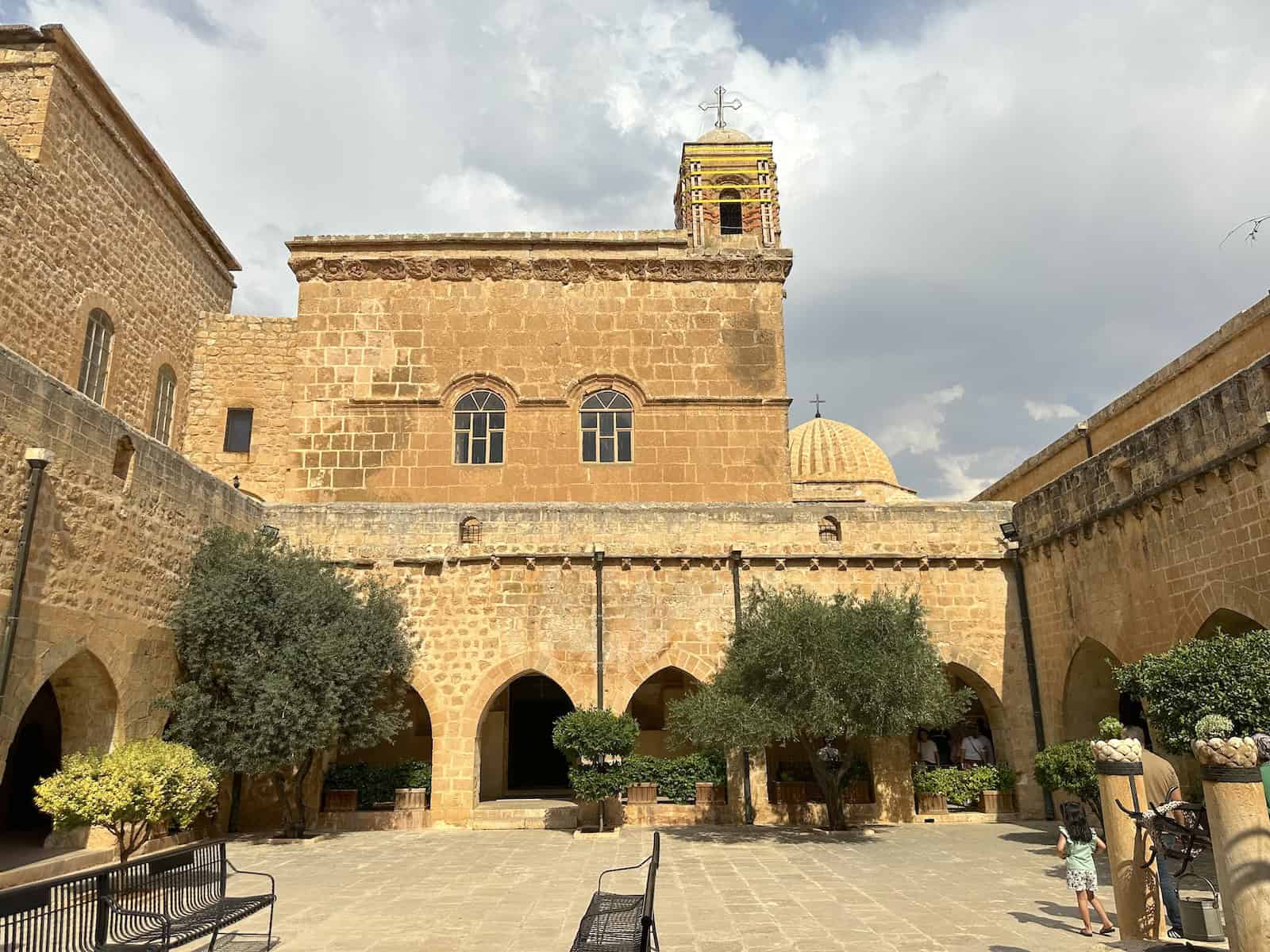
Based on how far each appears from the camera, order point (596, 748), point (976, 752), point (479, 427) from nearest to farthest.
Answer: point (596, 748) → point (976, 752) → point (479, 427)

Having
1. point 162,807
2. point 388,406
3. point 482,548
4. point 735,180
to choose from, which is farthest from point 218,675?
point 735,180

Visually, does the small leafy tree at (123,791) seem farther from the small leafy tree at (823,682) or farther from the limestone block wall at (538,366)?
the limestone block wall at (538,366)

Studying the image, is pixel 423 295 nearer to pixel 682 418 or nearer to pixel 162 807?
pixel 682 418

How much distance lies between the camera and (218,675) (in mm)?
10977

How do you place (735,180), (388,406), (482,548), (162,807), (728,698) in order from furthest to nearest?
(735,180)
(388,406)
(482,548)
(728,698)
(162,807)

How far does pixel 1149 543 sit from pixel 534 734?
10.9 metres

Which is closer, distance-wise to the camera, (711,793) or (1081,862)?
(1081,862)

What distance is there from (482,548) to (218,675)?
4.06 metres

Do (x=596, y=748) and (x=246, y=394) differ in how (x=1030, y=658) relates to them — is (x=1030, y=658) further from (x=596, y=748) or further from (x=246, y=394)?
(x=246, y=394)

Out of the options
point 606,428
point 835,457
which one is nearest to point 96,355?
point 606,428

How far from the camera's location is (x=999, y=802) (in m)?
13.1

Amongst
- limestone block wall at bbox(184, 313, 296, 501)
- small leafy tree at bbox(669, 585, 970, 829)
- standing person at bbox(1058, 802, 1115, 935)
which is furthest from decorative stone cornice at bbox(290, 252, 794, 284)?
standing person at bbox(1058, 802, 1115, 935)

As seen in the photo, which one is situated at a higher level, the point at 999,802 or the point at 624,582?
the point at 624,582

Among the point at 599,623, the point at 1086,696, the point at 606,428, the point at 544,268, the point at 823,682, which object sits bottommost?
the point at 1086,696
